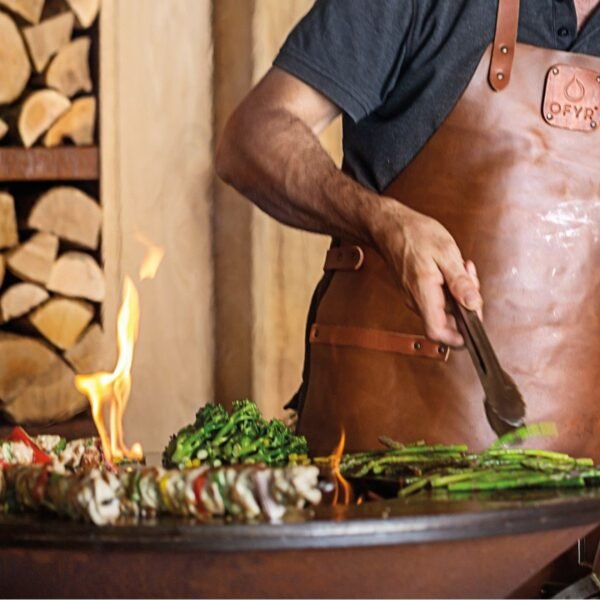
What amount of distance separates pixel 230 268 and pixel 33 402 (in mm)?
732

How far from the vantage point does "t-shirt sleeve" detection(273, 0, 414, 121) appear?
270cm

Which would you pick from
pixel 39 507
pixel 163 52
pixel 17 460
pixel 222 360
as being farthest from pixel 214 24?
pixel 39 507

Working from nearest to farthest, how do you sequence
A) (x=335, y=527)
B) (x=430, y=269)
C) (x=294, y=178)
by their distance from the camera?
(x=335, y=527)
(x=430, y=269)
(x=294, y=178)

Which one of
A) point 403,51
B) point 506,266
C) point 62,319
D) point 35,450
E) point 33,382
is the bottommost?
point 33,382

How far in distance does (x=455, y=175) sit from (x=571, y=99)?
27cm

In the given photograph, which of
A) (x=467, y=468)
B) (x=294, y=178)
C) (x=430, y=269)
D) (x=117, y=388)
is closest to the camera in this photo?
(x=467, y=468)

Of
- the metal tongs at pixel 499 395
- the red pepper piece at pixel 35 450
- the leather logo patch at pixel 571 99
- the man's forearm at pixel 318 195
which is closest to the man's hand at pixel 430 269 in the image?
the man's forearm at pixel 318 195

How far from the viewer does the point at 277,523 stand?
1690 mm

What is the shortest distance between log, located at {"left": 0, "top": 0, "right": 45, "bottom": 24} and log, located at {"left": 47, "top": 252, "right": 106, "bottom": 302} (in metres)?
0.69

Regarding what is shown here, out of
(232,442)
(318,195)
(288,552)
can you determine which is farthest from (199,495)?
(318,195)

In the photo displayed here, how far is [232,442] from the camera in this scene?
2.36 m

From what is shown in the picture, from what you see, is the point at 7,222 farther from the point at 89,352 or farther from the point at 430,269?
the point at 430,269

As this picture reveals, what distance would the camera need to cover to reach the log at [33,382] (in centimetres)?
409

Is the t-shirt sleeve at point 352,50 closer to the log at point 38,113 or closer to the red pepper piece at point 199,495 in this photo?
the red pepper piece at point 199,495
